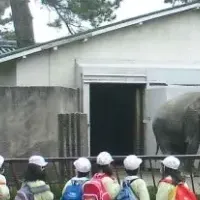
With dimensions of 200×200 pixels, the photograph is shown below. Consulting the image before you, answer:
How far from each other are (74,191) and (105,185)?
357mm

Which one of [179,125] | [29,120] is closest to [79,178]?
[29,120]

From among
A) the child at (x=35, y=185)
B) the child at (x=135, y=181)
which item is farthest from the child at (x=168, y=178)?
the child at (x=35, y=185)

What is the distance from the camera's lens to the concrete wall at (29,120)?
14.7m

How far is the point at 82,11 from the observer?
25.5 meters

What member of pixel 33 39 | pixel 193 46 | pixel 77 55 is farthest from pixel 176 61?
Result: pixel 33 39

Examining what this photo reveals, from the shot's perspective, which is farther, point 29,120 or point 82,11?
point 82,11

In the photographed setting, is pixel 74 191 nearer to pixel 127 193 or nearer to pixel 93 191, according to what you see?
pixel 93 191

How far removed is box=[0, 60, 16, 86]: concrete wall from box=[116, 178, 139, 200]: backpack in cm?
1033

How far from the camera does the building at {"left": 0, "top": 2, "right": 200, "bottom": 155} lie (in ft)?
58.6

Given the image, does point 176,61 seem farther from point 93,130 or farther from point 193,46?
point 93,130

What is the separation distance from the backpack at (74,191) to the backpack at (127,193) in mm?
439

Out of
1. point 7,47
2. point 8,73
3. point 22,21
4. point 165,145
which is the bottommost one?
point 165,145

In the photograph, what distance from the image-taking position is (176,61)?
18.9 meters

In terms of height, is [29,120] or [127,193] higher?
[29,120]
